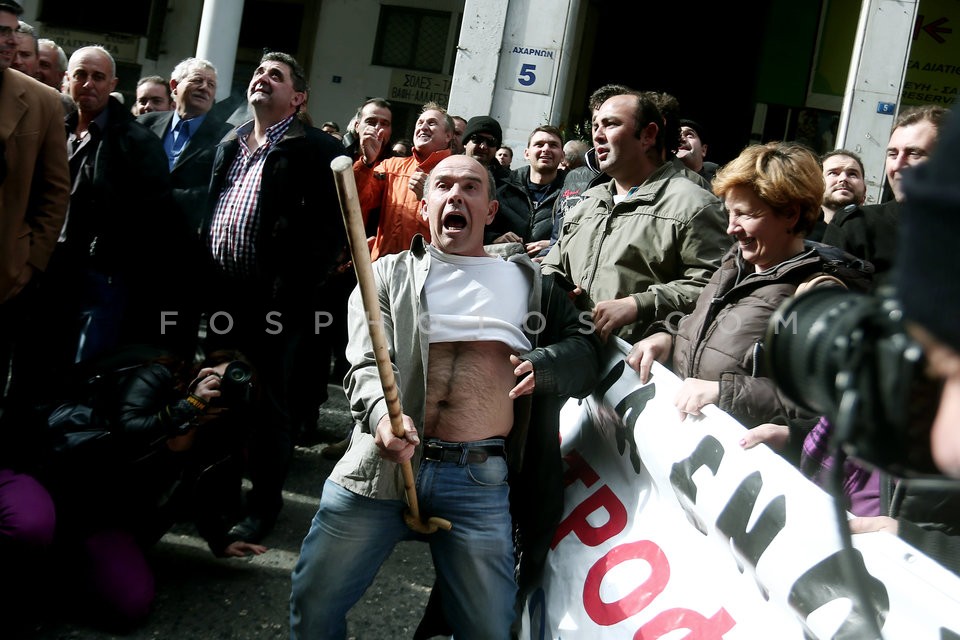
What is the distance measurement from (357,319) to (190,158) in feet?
8.27

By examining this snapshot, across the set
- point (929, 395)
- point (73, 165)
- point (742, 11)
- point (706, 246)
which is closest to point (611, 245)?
point (706, 246)

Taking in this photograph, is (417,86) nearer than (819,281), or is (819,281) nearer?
(819,281)

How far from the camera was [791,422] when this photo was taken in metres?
2.55

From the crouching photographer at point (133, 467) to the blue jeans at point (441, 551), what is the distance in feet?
3.19

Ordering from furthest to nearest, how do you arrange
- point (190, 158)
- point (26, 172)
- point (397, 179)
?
point (397, 179), point (190, 158), point (26, 172)

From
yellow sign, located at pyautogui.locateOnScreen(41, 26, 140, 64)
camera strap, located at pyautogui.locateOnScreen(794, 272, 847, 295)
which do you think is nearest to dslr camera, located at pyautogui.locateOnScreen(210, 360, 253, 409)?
camera strap, located at pyautogui.locateOnScreen(794, 272, 847, 295)

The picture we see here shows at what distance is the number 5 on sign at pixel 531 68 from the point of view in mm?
11500

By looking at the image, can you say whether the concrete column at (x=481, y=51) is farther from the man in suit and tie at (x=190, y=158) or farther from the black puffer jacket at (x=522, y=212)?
the man in suit and tie at (x=190, y=158)

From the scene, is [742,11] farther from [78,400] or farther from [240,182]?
[78,400]

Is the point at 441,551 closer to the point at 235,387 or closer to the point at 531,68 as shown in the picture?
the point at 235,387

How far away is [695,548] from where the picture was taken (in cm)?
252

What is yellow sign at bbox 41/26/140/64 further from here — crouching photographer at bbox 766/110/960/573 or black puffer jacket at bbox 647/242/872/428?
crouching photographer at bbox 766/110/960/573

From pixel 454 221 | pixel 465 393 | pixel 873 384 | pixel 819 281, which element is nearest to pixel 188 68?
pixel 454 221

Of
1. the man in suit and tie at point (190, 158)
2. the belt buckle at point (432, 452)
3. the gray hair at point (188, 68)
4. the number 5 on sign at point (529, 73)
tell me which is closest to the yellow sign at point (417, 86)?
the number 5 on sign at point (529, 73)
